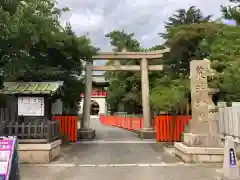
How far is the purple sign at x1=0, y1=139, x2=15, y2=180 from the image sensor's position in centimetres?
618

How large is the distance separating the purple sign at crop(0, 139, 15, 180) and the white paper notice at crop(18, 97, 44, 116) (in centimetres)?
583

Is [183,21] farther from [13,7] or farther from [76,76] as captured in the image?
[13,7]

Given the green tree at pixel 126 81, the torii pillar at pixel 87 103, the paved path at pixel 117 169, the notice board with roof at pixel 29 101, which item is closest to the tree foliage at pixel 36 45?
the notice board with roof at pixel 29 101

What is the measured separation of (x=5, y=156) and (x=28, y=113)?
6000 mm

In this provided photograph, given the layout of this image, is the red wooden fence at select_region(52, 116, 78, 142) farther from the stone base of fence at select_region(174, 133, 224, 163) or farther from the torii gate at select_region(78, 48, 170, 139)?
the stone base of fence at select_region(174, 133, 224, 163)

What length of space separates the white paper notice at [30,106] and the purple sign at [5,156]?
5833mm

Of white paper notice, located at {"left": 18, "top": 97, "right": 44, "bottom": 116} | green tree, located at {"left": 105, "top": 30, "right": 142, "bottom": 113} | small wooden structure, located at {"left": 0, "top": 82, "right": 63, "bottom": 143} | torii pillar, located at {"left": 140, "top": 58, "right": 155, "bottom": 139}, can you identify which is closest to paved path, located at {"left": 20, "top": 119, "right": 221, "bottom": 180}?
small wooden structure, located at {"left": 0, "top": 82, "right": 63, "bottom": 143}

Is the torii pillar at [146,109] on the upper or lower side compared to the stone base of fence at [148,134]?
upper

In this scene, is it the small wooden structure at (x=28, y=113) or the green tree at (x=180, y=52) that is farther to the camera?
the green tree at (x=180, y=52)

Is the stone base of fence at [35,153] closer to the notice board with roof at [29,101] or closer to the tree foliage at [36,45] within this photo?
the notice board with roof at [29,101]

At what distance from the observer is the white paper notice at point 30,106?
479 inches

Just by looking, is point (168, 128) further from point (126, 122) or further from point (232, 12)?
point (126, 122)

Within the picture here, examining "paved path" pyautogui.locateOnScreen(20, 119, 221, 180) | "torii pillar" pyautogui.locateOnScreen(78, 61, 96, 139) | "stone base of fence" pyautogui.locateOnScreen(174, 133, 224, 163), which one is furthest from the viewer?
"torii pillar" pyautogui.locateOnScreen(78, 61, 96, 139)

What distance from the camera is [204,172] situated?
32.0 feet
